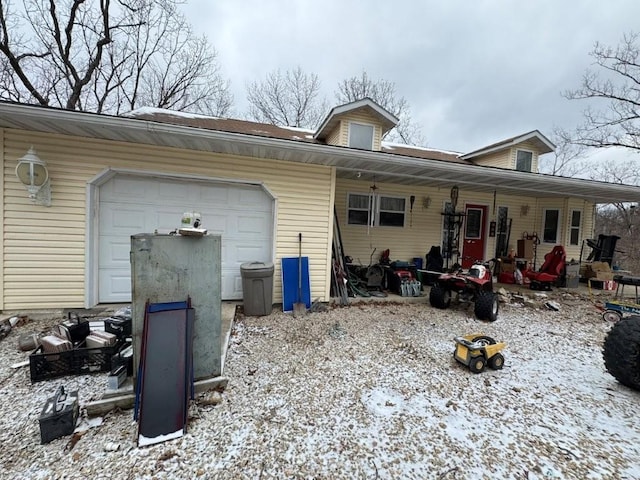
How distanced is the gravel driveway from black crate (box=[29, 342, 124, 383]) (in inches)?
3.2

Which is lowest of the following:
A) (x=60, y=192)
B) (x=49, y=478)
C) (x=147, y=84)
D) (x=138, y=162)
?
(x=49, y=478)

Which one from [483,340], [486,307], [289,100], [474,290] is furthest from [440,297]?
[289,100]

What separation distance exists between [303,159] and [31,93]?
42.0 ft

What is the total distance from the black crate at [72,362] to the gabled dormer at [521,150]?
31.4 ft

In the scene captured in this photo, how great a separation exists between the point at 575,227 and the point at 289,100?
14634 millimetres

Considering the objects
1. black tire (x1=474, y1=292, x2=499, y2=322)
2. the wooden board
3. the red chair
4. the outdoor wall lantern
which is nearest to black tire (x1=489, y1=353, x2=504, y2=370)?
black tire (x1=474, y1=292, x2=499, y2=322)

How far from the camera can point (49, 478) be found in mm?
1529

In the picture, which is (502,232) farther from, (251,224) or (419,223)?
(251,224)

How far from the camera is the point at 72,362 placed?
251cm

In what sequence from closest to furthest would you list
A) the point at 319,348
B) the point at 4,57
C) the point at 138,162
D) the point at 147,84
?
the point at 319,348 < the point at 138,162 < the point at 4,57 < the point at 147,84

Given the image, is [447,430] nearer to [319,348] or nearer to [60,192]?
[319,348]

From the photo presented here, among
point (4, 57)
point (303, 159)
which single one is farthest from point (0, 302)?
point (4, 57)

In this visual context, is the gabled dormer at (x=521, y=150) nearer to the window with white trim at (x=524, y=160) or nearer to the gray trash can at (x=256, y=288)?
the window with white trim at (x=524, y=160)

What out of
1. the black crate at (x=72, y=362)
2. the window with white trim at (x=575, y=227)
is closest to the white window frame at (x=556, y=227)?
the window with white trim at (x=575, y=227)
